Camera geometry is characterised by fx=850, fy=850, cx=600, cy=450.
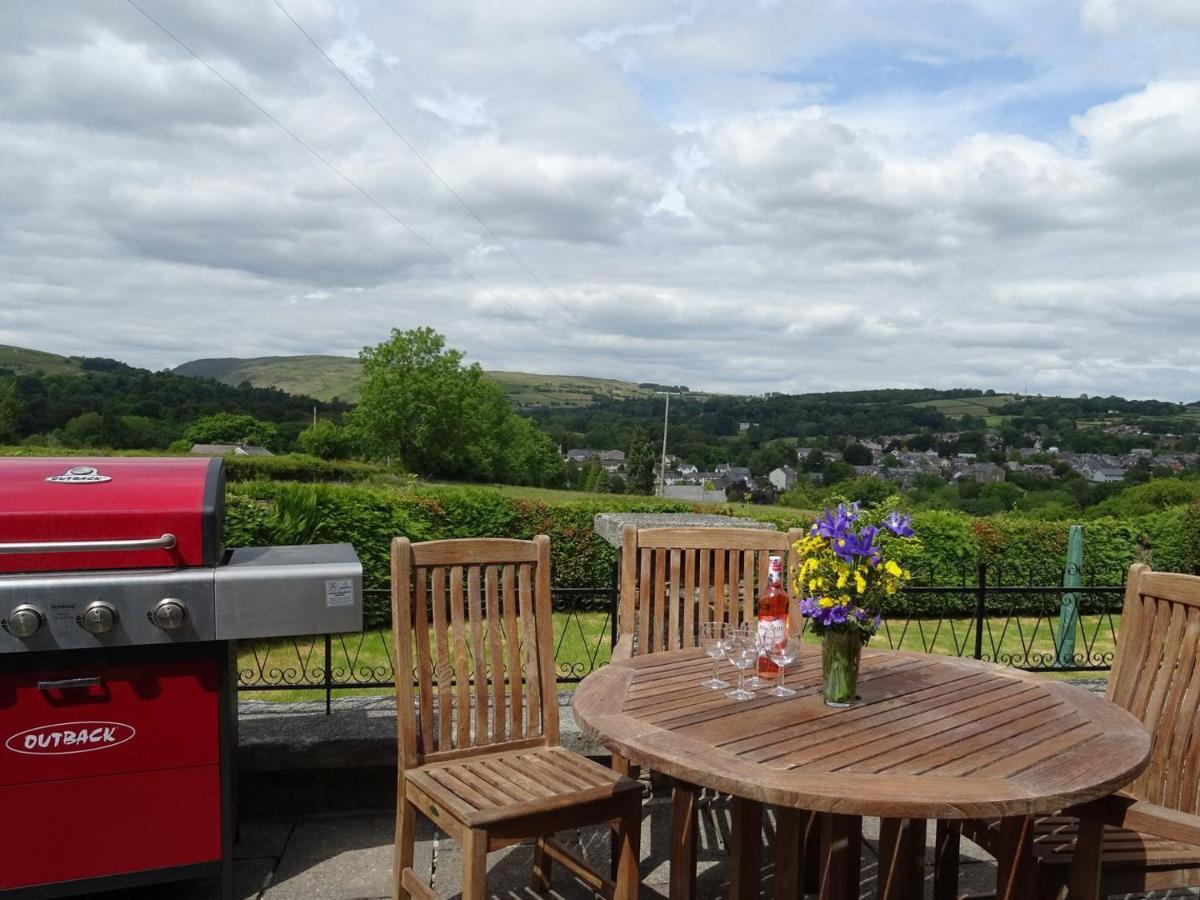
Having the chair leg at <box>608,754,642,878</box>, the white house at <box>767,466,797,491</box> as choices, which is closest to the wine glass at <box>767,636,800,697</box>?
the chair leg at <box>608,754,642,878</box>

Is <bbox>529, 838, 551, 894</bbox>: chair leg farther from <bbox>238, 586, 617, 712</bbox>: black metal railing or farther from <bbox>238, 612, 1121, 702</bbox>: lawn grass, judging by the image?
<bbox>238, 612, 1121, 702</bbox>: lawn grass

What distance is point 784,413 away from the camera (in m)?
25.7

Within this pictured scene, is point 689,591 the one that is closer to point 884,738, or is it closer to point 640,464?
point 884,738

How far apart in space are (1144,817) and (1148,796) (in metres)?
0.44

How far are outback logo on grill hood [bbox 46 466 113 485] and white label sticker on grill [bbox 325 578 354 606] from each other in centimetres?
69

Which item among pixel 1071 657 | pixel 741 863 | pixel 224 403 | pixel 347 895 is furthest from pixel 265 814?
pixel 224 403

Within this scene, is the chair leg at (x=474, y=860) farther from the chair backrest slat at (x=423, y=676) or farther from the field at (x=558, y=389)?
the field at (x=558, y=389)

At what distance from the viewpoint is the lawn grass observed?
17.1 feet

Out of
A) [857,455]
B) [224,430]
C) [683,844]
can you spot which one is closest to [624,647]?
[683,844]

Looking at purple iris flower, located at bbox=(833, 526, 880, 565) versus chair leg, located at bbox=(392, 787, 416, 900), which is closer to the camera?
purple iris flower, located at bbox=(833, 526, 880, 565)

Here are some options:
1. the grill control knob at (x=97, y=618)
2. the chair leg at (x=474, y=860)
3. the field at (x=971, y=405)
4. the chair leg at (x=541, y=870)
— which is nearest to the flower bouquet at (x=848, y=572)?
the chair leg at (x=474, y=860)

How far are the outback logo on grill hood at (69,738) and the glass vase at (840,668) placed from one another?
1917 millimetres

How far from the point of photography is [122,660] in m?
2.37

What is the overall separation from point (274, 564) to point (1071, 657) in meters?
6.24
